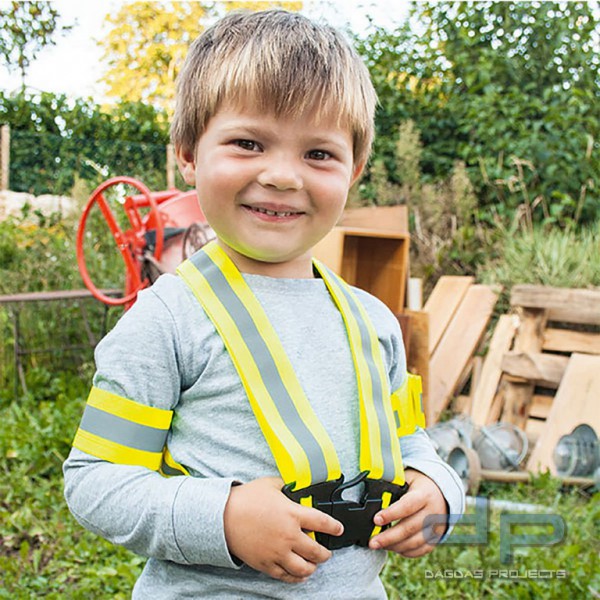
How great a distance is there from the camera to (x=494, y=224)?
20.2ft

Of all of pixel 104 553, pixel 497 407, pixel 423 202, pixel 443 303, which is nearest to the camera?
pixel 104 553

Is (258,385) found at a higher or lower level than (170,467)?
higher

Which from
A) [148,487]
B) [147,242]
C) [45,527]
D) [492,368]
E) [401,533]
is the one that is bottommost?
[45,527]

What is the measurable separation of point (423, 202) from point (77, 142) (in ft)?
12.9

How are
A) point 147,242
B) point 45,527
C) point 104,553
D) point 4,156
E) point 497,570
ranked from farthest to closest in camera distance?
1. point 4,156
2. point 147,242
3. point 45,527
4. point 104,553
5. point 497,570

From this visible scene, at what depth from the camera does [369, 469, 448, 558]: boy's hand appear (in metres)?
1.02

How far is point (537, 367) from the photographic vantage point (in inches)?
161

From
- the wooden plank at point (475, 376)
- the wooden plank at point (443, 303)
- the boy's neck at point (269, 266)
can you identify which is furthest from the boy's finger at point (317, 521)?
the wooden plank at point (443, 303)

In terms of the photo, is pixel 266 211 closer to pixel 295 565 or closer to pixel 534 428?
pixel 295 565

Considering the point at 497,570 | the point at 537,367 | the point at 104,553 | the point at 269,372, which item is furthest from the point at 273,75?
the point at 537,367

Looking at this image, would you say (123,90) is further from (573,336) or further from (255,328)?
(255,328)

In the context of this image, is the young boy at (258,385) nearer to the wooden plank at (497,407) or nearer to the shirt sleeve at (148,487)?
the shirt sleeve at (148,487)

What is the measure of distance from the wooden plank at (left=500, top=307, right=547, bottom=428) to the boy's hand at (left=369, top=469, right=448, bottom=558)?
10.5ft

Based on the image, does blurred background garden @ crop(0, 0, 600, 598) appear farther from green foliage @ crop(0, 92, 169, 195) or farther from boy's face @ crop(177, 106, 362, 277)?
boy's face @ crop(177, 106, 362, 277)
